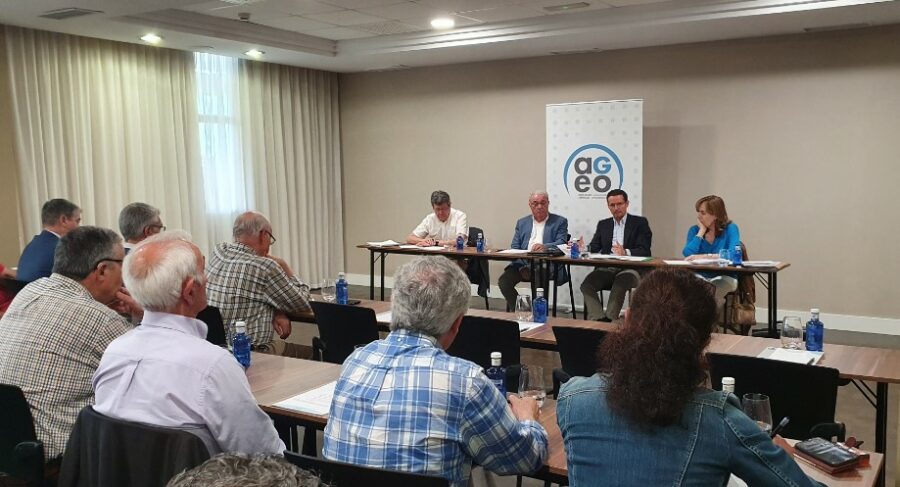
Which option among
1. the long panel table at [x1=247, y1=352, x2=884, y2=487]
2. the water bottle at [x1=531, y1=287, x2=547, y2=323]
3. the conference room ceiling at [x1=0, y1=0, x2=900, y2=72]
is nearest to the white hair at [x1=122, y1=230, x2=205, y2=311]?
the long panel table at [x1=247, y1=352, x2=884, y2=487]

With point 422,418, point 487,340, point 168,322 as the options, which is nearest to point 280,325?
point 487,340

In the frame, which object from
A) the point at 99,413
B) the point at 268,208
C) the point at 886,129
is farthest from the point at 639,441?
the point at 268,208

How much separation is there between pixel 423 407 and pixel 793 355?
2.03 meters

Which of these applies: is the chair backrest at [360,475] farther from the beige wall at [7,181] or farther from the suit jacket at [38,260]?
the beige wall at [7,181]

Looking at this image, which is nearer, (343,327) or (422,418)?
(422,418)

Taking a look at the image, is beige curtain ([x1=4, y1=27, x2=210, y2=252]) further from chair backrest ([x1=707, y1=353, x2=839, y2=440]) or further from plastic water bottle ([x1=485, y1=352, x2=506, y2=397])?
chair backrest ([x1=707, y1=353, x2=839, y2=440])

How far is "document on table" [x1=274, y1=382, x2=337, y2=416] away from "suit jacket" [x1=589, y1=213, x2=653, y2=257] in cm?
452

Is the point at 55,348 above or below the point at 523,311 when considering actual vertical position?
above

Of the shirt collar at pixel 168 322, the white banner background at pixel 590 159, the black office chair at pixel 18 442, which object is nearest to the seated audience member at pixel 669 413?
the shirt collar at pixel 168 322

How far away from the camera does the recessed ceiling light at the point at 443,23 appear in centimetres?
702

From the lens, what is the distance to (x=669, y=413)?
1526 millimetres

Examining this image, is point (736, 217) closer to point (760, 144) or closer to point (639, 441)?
point (760, 144)

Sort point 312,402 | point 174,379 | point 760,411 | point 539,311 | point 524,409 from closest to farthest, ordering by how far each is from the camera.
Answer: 1. point 174,379
2. point 760,411
3. point 524,409
4. point 312,402
5. point 539,311

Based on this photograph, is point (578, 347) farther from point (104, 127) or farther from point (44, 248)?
point (104, 127)
